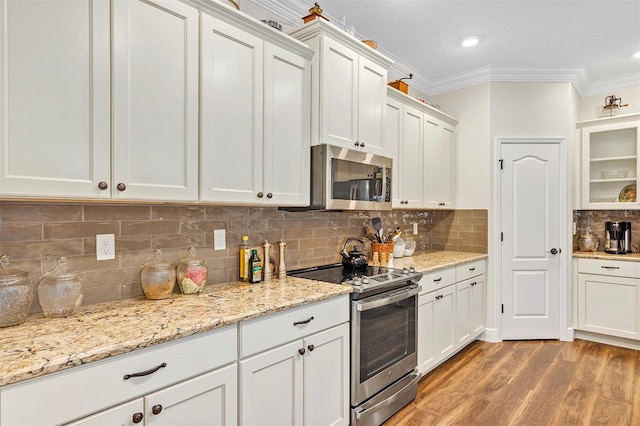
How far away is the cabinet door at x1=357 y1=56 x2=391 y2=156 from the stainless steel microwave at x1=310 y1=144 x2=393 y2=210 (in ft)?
0.34

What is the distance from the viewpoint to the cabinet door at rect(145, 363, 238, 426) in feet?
4.36

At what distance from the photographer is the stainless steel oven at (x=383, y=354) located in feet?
7.19

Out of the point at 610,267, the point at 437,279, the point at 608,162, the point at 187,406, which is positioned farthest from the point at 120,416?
the point at 608,162

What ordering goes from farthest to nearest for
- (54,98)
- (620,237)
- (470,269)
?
(620,237) < (470,269) < (54,98)

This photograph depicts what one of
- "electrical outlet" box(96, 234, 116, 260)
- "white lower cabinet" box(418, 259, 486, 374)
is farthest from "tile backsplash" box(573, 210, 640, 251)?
"electrical outlet" box(96, 234, 116, 260)

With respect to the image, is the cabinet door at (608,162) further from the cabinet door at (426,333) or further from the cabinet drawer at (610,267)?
the cabinet door at (426,333)

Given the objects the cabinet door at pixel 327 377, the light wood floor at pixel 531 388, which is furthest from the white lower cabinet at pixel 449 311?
the cabinet door at pixel 327 377

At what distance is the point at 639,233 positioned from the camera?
161 inches

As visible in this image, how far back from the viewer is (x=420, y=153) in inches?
143

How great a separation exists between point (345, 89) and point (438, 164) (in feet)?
5.95

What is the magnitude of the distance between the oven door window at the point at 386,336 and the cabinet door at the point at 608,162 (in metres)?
2.92

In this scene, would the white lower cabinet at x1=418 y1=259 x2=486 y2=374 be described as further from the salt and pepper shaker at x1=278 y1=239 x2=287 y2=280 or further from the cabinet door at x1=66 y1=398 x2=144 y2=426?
the cabinet door at x1=66 y1=398 x2=144 y2=426

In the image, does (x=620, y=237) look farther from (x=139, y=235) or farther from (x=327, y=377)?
(x=139, y=235)

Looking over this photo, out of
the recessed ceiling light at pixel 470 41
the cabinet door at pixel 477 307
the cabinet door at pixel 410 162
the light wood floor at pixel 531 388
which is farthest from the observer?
the cabinet door at pixel 477 307
